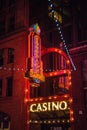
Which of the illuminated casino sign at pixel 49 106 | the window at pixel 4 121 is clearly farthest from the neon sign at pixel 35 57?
the window at pixel 4 121

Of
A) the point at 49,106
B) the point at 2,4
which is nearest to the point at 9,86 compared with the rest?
the point at 49,106

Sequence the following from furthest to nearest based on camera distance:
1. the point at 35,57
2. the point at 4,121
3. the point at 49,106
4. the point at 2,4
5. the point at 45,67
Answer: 1. the point at 2,4
2. the point at 4,121
3. the point at 45,67
4. the point at 35,57
5. the point at 49,106

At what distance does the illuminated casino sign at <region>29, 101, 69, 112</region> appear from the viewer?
78.8 feet

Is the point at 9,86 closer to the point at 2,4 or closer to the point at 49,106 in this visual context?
the point at 49,106

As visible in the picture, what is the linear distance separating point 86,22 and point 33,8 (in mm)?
8361

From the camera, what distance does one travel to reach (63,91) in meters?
26.5

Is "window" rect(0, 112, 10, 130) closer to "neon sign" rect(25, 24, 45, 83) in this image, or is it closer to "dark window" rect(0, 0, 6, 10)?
"neon sign" rect(25, 24, 45, 83)

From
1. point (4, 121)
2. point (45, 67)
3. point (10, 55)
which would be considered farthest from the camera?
point (10, 55)

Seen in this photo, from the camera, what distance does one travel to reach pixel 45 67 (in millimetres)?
28406

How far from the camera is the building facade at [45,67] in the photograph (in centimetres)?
2361

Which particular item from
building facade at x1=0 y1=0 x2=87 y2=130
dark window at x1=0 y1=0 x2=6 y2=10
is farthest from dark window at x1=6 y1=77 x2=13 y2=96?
dark window at x1=0 y1=0 x2=6 y2=10

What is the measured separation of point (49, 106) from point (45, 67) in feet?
15.9

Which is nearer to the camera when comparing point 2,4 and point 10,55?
point 10,55

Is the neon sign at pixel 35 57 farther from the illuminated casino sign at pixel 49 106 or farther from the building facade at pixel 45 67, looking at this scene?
the illuminated casino sign at pixel 49 106
